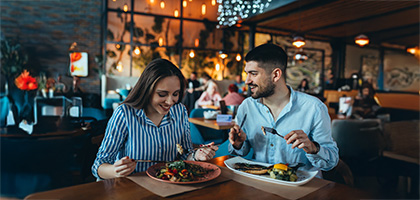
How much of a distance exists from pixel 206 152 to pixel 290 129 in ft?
1.82

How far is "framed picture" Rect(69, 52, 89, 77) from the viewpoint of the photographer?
1088 cm

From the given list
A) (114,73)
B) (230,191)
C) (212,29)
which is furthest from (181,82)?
(212,29)

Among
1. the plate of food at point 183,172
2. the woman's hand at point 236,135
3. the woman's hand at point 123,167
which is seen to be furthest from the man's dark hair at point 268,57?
the woman's hand at point 123,167

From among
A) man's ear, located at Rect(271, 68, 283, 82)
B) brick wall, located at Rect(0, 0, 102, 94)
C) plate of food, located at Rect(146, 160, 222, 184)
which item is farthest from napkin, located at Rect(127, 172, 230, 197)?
brick wall, located at Rect(0, 0, 102, 94)

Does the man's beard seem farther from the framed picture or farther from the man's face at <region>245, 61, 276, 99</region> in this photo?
the framed picture

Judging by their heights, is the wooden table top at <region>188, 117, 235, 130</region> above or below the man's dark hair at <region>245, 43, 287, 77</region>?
below

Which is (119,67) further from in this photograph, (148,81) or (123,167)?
(123,167)

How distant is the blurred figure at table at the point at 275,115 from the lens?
176 cm

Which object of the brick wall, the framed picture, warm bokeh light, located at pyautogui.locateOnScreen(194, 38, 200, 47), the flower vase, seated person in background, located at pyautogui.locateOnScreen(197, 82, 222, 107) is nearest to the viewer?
the flower vase

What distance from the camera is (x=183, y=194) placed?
115 centimetres

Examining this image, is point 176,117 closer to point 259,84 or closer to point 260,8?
point 259,84

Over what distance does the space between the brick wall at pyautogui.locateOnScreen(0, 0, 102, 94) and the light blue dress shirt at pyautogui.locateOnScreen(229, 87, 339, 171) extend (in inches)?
403

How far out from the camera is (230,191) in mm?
1194

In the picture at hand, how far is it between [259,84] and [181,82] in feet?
1.62
